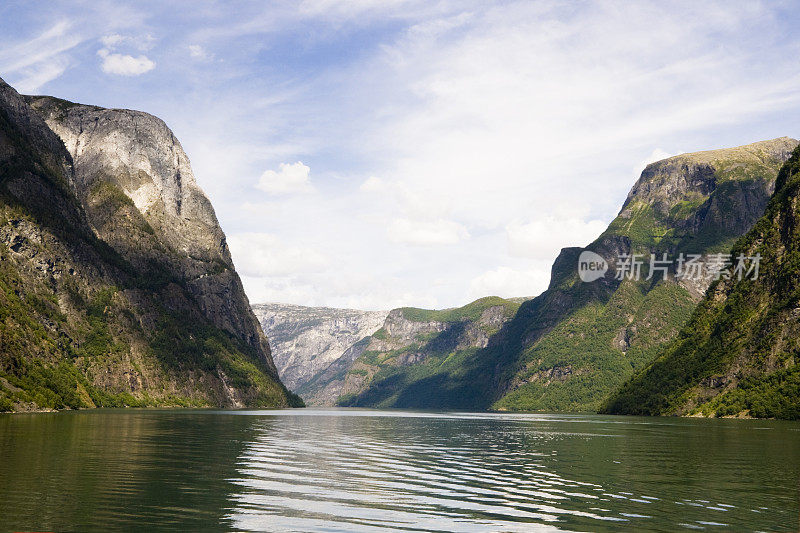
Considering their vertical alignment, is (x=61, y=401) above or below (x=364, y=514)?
below

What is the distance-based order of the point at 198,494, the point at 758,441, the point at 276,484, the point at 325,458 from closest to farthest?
the point at 198,494, the point at 276,484, the point at 325,458, the point at 758,441

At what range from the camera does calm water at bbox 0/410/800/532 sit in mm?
34406


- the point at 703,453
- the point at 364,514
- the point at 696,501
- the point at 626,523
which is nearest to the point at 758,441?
the point at 703,453

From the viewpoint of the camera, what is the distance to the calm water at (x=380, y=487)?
34.4 m

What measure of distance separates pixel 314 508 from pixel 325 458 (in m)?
30.8

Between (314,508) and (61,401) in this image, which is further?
(61,401)

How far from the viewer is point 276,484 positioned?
48375mm

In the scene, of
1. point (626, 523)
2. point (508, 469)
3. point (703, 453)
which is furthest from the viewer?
point (703, 453)

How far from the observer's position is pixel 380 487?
47.8m

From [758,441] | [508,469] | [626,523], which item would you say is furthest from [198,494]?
[758,441]

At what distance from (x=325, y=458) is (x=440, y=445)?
84.7ft

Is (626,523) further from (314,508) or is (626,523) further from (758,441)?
(758,441)

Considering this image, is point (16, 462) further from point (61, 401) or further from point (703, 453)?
point (61, 401)

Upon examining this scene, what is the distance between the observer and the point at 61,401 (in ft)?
614
